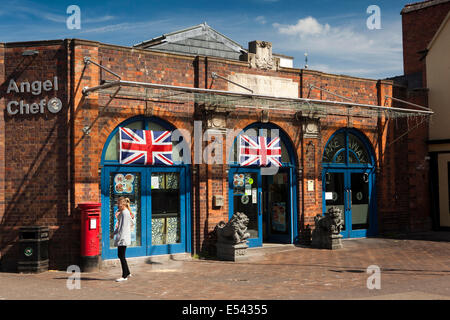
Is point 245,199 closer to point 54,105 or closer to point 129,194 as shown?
point 129,194

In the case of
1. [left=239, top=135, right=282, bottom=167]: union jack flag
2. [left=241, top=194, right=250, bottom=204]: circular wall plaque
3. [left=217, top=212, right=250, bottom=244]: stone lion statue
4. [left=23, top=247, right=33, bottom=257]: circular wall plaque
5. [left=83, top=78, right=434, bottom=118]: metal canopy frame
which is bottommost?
[left=23, top=247, right=33, bottom=257]: circular wall plaque

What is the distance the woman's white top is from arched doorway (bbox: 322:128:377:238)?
26.1 feet

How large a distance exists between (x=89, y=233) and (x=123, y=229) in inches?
61.0

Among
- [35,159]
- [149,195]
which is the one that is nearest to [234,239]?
[149,195]

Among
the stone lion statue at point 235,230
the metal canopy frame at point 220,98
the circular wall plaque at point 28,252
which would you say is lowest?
the circular wall plaque at point 28,252

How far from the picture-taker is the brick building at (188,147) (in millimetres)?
12602

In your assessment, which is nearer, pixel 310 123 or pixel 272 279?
pixel 272 279

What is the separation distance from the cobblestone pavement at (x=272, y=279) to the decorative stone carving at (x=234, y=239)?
37 cm

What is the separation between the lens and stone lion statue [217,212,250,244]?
13.6 m

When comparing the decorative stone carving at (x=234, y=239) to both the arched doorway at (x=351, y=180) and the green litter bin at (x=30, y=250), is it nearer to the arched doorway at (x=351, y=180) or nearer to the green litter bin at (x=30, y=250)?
the arched doorway at (x=351, y=180)

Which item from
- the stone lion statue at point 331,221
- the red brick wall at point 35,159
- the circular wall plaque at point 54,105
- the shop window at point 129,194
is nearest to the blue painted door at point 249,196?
the stone lion statue at point 331,221

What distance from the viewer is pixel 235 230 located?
13570 mm

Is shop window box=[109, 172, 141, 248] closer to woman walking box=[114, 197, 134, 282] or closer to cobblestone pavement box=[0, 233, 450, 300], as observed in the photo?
cobblestone pavement box=[0, 233, 450, 300]

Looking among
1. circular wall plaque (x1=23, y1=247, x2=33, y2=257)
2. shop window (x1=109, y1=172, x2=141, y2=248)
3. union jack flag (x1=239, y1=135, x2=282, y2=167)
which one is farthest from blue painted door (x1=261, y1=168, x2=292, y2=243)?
circular wall plaque (x1=23, y1=247, x2=33, y2=257)
